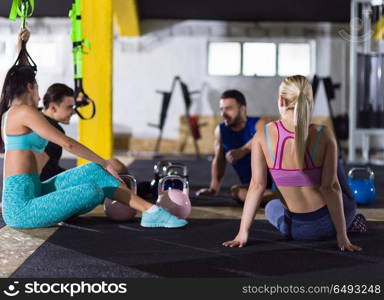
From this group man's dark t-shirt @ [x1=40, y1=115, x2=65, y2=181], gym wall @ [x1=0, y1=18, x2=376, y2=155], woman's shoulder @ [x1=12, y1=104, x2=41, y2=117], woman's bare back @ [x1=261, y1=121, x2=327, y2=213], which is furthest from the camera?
gym wall @ [x1=0, y1=18, x2=376, y2=155]

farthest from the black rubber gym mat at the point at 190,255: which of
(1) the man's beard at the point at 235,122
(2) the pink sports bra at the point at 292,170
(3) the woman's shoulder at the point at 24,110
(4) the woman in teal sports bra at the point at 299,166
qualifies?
(1) the man's beard at the point at 235,122

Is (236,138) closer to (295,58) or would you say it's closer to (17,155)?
(17,155)

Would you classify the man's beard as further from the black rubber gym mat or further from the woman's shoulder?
the woman's shoulder

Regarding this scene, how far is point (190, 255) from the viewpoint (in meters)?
2.85

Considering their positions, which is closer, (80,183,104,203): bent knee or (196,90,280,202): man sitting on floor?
(80,183,104,203): bent knee

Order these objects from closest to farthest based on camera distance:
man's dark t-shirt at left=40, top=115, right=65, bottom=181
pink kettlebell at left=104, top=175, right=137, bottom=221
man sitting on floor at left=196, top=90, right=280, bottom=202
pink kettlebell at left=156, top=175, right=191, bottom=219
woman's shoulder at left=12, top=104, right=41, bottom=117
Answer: woman's shoulder at left=12, top=104, right=41, bottom=117 → pink kettlebell at left=156, top=175, right=191, bottom=219 → pink kettlebell at left=104, top=175, right=137, bottom=221 → man's dark t-shirt at left=40, top=115, right=65, bottom=181 → man sitting on floor at left=196, top=90, right=280, bottom=202

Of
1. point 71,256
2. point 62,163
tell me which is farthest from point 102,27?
point 71,256

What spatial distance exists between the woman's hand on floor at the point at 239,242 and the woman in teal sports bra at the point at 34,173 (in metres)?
0.60

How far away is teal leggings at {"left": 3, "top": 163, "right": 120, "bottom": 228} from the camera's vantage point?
3273 millimetres

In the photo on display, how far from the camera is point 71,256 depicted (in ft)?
9.20

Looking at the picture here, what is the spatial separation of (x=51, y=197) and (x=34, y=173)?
19cm

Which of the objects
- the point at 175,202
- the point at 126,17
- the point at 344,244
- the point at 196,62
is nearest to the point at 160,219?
the point at 175,202

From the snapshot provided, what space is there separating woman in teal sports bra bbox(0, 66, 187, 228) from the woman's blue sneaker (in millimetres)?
19

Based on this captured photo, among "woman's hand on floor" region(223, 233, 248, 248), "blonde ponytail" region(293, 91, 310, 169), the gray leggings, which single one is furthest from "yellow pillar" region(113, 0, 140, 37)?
"blonde ponytail" region(293, 91, 310, 169)
